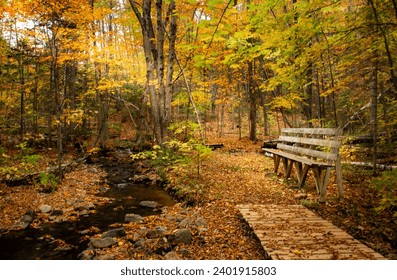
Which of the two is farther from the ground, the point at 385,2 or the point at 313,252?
the point at 385,2

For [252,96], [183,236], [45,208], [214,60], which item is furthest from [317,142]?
[252,96]

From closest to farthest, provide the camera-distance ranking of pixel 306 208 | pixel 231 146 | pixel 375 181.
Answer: pixel 375 181
pixel 306 208
pixel 231 146

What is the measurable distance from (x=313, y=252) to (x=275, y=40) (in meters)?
4.02

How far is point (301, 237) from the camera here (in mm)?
3688

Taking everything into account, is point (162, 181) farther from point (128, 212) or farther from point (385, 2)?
point (385, 2)

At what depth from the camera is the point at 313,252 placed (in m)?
3.24

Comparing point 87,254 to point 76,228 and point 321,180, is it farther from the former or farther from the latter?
point 321,180

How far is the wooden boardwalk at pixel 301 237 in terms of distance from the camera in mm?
3174

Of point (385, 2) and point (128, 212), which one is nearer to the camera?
point (385, 2)

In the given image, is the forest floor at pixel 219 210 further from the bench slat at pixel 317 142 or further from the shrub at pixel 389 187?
the bench slat at pixel 317 142

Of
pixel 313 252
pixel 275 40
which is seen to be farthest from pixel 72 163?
pixel 313 252

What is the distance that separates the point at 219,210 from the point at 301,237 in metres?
2.21

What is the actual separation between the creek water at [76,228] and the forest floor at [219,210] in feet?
1.21

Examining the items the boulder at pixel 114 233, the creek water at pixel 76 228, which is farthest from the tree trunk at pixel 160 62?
the boulder at pixel 114 233
